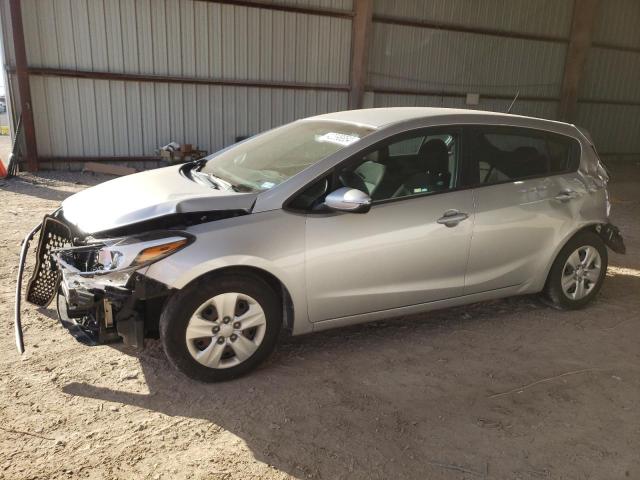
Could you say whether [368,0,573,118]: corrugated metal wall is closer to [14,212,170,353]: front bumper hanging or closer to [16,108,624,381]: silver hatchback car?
[16,108,624,381]: silver hatchback car

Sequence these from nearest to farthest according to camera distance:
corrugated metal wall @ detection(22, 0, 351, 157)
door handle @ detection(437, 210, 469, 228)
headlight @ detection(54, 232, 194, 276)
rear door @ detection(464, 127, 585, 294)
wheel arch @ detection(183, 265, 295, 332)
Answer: headlight @ detection(54, 232, 194, 276)
wheel arch @ detection(183, 265, 295, 332)
door handle @ detection(437, 210, 469, 228)
rear door @ detection(464, 127, 585, 294)
corrugated metal wall @ detection(22, 0, 351, 157)

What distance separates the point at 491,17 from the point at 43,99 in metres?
11.0

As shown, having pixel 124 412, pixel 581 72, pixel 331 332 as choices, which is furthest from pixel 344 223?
pixel 581 72

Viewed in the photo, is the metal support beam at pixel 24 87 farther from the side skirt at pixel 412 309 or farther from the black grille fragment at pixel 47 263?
the side skirt at pixel 412 309

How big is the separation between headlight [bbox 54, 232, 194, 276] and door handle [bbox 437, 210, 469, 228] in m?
1.71

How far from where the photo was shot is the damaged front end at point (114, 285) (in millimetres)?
3105

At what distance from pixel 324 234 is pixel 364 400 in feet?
3.32

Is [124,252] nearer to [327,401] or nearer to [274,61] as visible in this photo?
[327,401]

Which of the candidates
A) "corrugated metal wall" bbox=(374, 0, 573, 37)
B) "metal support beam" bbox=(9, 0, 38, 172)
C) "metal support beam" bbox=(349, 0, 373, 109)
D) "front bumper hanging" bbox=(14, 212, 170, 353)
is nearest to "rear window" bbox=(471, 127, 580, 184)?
"front bumper hanging" bbox=(14, 212, 170, 353)

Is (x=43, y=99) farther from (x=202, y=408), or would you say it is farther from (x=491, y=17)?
(x=491, y=17)

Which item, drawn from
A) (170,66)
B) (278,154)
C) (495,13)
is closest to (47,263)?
(278,154)

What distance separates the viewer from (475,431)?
3.06 m

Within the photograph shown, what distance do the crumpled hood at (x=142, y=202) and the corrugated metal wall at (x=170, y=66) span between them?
25.4ft

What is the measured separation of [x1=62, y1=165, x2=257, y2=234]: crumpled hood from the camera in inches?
129
